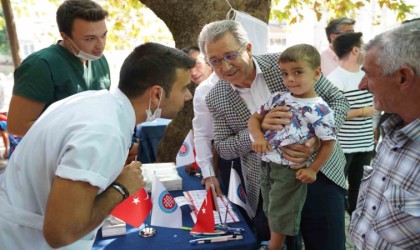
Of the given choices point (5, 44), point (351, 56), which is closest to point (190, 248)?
point (351, 56)

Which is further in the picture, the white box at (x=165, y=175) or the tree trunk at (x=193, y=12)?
the tree trunk at (x=193, y=12)

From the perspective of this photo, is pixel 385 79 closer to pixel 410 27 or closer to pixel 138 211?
pixel 410 27

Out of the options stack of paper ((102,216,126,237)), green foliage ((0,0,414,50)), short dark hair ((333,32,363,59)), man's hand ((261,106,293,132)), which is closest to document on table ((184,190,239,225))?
stack of paper ((102,216,126,237))

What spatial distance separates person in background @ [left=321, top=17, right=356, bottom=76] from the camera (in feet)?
12.9

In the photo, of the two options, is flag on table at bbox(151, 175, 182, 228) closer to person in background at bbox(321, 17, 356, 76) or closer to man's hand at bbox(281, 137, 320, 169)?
man's hand at bbox(281, 137, 320, 169)

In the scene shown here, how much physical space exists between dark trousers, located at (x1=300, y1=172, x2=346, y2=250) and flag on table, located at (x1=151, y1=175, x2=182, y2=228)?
703 mm

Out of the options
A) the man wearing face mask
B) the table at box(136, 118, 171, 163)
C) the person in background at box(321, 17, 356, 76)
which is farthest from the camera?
the table at box(136, 118, 171, 163)

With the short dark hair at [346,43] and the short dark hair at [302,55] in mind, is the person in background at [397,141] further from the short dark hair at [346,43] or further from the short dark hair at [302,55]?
the short dark hair at [346,43]

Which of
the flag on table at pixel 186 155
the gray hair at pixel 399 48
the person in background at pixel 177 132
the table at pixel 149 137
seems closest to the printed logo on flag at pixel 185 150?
the flag on table at pixel 186 155

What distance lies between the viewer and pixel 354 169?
138 inches

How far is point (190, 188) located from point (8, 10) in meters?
4.75

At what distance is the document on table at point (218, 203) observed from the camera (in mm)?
1855

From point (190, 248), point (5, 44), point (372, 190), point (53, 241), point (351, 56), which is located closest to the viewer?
point (53, 241)

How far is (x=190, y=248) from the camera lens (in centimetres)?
158
